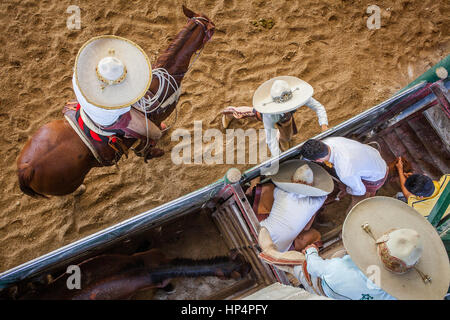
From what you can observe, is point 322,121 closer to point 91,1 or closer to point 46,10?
point 91,1

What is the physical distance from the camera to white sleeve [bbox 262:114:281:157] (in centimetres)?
296

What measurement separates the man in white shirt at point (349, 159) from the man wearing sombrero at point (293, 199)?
0.43 ft

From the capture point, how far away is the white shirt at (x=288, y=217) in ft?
8.25

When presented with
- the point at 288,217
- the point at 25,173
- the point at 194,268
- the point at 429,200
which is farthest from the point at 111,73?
the point at 429,200

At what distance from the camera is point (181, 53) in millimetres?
2973

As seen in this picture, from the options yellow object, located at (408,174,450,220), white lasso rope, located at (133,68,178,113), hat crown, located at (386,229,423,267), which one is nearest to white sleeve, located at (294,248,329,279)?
hat crown, located at (386,229,423,267)

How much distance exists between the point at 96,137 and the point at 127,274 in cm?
122

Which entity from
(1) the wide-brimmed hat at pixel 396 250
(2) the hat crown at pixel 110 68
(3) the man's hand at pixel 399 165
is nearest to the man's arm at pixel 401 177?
(3) the man's hand at pixel 399 165

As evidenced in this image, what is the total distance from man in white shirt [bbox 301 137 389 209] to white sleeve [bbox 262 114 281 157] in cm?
42

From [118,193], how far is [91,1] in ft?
8.93

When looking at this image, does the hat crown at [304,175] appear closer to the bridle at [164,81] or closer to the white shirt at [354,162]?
the white shirt at [354,162]

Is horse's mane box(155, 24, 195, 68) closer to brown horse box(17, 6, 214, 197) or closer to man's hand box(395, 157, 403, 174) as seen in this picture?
brown horse box(17, 6, 214, 197)
